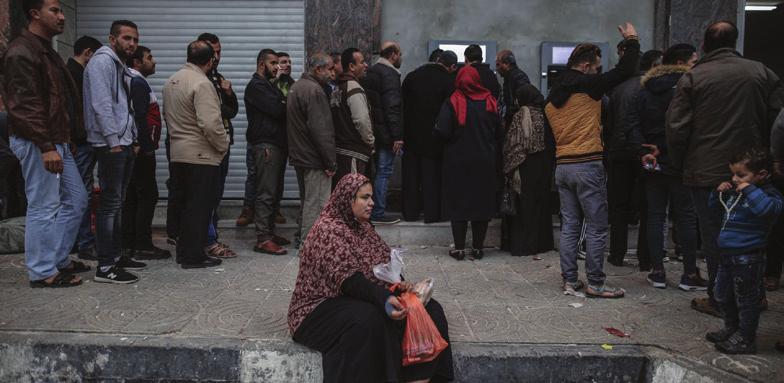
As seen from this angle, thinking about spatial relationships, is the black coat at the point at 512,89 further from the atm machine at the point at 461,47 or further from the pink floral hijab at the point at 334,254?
the pink floral hijab at the point at 334,254

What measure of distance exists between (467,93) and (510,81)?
76cm

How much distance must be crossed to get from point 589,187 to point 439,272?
1.78m

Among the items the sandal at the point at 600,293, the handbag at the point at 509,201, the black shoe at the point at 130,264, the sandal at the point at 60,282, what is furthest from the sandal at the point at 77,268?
the sandal at the point at 600,293

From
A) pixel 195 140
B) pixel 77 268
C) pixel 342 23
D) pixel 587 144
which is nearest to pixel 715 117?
pixel 587 144

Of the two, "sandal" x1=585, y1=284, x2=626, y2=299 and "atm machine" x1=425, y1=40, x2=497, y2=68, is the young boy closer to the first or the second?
"sandal" x1=585, y1=284, x2=626, y2=299

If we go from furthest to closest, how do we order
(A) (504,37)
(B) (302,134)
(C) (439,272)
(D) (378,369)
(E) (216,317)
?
(A) (504,37) → (B) (302,134) → (C) (439,272) → (E) (216,317) → (D) (378,369)

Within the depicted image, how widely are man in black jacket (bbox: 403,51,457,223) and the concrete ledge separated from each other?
382 cm

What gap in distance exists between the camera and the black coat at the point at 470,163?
7.11 meters

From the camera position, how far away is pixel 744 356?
404 centimetres

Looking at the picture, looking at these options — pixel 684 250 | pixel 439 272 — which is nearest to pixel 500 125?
pixel 439 272

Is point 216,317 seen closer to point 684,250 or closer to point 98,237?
point 98,237

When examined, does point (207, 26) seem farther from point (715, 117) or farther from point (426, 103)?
point (715, 117)

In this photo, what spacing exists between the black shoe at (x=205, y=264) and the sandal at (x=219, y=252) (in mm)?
396

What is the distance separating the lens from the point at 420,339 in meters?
3.66
